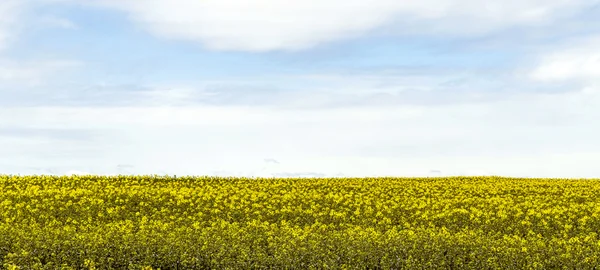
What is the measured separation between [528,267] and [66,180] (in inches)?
904

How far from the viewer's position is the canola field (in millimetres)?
11164

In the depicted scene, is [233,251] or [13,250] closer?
[233,251]

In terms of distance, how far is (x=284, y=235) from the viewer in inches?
499

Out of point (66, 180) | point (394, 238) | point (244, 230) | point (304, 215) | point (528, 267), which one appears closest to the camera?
point (528, 267)

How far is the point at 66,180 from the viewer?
28.6 metres

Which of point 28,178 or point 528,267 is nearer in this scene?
point 528,267

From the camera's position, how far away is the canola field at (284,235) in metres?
11.2

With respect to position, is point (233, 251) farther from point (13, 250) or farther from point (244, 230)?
point (13, 250)

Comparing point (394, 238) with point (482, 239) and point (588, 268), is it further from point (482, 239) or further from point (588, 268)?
point (588, 268)

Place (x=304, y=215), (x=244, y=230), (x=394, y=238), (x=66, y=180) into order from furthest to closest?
(x=66, y=180) → (x=304, y=215) → (x=244, y=230) → (x=394, y=238)

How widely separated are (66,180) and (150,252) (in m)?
19.0

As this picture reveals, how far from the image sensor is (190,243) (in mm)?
11547

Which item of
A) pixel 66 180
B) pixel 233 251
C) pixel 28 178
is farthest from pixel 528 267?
pixel 28 178

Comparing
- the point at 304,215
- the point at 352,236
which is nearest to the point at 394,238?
the point at 352,236
